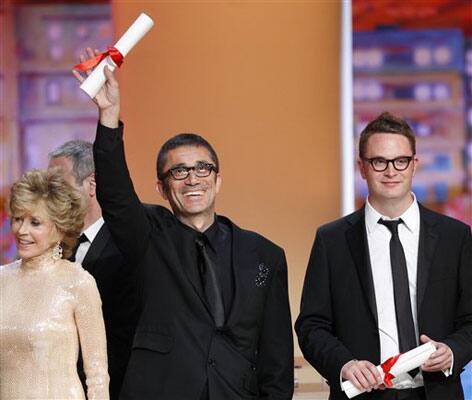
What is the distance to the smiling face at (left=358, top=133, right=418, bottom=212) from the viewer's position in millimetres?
3324

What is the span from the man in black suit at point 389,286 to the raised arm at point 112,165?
28.7 inches

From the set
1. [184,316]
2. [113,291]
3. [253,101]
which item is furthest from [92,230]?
[253,101]

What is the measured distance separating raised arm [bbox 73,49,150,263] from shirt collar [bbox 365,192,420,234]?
814 millimetres

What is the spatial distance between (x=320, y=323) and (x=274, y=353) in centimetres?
19

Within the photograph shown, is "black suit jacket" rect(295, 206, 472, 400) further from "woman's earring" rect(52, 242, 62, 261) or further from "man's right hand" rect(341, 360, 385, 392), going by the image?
"woman's earring" rect(52, 242, 62, 261)

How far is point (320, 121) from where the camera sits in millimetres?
5098

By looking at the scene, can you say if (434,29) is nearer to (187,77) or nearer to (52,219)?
(187,77)

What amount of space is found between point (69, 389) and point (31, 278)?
1.10 ft

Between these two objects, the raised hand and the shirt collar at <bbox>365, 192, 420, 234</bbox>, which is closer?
the raised hand

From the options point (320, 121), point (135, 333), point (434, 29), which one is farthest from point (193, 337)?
point (434, 29)

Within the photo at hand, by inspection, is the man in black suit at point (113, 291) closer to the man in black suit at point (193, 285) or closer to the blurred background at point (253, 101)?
the man in black suit at point (193, 285)

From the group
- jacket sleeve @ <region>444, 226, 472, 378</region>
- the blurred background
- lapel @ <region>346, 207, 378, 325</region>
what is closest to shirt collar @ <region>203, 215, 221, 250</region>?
lapel @ <region>346, 207, 378, 325</region>

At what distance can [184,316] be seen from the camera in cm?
318

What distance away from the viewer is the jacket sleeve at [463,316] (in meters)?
3.24
